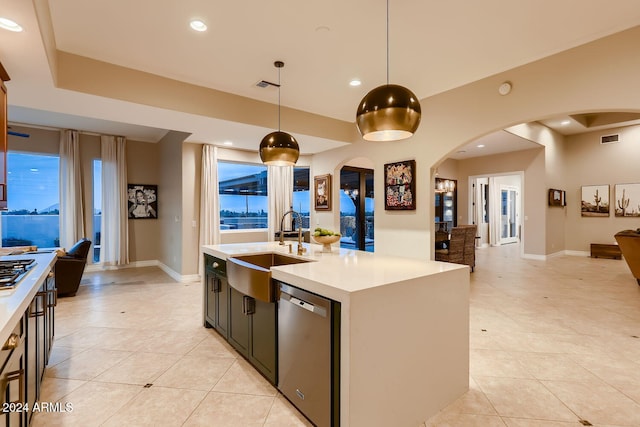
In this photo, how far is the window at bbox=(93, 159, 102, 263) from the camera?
7045 mm

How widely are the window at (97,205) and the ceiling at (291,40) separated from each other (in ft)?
12.0

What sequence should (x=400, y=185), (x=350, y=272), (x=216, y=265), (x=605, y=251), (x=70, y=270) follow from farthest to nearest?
(x=605, y=251) < (x=400, y=185) < (x=70, y=270) < (x=216, y=265) < (x=350, y=272)

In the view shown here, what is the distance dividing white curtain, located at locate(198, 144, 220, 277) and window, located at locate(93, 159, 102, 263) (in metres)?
3.01

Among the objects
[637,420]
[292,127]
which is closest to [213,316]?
[292,127]

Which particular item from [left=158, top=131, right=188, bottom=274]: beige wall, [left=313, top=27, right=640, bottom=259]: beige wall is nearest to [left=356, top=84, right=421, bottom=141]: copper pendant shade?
[left=313, top=27, right=640, bottom=259]: beige wall

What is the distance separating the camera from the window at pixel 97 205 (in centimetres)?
704

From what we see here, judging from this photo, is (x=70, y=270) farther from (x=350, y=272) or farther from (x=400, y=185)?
(x=400, y=185)

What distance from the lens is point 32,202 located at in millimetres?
6547

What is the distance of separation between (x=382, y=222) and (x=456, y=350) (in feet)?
10.8

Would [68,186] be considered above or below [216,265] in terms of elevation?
above

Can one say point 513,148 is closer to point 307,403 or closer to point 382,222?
point 382,222

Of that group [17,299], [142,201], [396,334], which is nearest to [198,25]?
[17,299]

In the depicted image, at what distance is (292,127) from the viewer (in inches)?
199

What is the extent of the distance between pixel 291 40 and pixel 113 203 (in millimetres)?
6150
